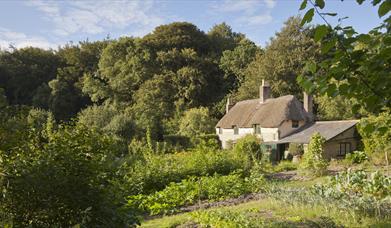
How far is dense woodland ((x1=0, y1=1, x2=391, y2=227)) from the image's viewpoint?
2.70 meters

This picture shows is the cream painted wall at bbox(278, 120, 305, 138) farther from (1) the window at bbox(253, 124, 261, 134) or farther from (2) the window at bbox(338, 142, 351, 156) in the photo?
(2) the window at bbox(338, 142, 351, 156)

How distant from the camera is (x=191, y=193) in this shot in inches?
Answer: 509

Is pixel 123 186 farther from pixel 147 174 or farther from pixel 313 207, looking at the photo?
pixel 147 174

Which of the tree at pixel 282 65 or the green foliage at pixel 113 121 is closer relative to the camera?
the green foliage at pixel 113 121

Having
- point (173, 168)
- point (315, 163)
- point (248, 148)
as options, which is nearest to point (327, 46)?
point (173, 168)

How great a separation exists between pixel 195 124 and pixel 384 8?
3725 centimetres

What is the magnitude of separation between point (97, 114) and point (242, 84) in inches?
724

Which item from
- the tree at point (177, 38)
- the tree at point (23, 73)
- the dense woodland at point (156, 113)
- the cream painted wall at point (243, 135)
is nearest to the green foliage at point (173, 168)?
the dense woodland at point (156, 113)

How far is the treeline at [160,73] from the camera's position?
44750 mm

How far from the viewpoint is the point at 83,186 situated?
17.4 feet

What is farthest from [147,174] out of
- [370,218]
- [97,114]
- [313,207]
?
[97,114]

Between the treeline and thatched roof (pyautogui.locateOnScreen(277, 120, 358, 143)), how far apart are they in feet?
33.1

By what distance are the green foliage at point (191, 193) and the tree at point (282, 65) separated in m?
30.6

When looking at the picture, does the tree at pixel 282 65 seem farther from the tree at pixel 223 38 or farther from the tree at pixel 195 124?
the tree at pixel 223 38
